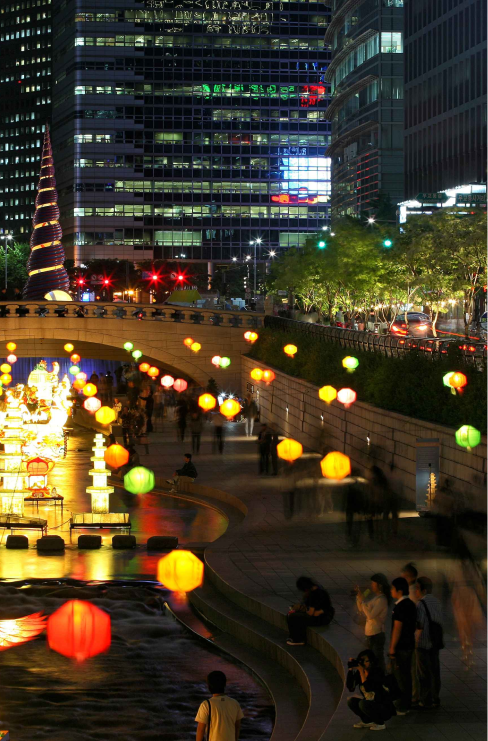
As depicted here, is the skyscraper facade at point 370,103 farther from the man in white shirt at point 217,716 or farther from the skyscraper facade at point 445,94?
the man in white shirt at point 217,716

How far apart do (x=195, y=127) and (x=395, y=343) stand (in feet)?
376

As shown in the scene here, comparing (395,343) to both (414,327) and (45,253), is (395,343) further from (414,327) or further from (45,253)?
(45,253)

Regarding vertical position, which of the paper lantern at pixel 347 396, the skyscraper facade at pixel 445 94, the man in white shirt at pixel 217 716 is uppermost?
the skyscraper facade at pixel 445 94

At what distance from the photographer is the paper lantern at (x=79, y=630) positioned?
631 inches

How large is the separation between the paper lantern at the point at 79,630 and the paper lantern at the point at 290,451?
1507cm

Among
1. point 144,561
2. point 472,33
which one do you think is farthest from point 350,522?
point 472,33

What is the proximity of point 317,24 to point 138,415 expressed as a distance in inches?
4496

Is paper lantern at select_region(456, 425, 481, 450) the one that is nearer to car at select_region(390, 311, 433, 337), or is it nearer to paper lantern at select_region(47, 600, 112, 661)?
paper lantern at select_region(47, 600, 112, 661)

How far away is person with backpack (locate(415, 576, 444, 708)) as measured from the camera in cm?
1091

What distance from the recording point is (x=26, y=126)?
19600cm

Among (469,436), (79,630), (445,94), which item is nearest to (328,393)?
(469,436)

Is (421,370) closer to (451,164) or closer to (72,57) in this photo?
(451,164)

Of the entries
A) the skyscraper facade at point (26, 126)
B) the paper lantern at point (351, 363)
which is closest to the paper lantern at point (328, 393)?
the paper lantern at point (351, 363)

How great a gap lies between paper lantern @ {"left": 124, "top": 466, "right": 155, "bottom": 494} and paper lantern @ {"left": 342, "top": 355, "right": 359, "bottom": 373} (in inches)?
253
